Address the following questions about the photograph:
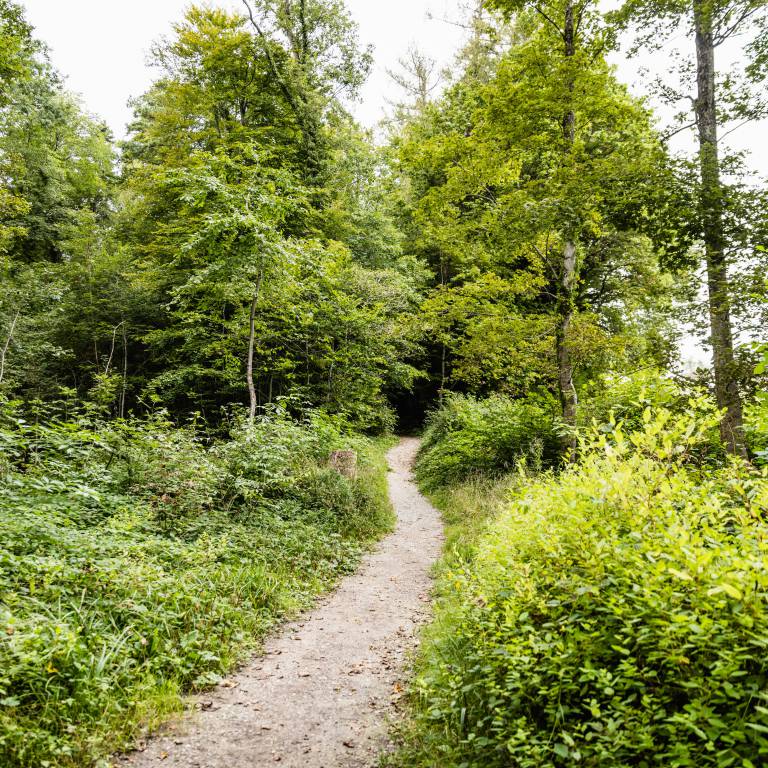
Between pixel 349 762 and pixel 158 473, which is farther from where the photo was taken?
pixel 158 473

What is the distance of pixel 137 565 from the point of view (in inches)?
184

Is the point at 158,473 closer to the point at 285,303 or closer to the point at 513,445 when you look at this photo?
the point at 285,303

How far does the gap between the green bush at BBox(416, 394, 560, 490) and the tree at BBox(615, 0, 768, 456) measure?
12.1ft

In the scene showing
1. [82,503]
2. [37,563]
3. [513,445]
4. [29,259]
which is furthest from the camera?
[29,259]

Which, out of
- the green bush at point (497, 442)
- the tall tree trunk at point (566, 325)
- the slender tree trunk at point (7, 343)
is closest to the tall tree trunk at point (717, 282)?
the tall tree trunk at point (566, 325)

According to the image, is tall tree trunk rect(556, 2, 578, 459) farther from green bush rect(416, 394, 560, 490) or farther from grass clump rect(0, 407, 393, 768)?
grass clump rect(0, 407, 393, 768)

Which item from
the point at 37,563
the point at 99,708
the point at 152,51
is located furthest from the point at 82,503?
the point at 152,51

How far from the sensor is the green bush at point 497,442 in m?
11.1

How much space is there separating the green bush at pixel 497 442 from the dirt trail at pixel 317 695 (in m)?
5.41

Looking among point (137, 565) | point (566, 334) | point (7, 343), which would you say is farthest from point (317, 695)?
point (7, 343)

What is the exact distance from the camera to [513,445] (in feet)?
38.4

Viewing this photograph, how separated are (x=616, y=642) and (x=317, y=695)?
279 cm

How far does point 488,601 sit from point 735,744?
1.77 meters

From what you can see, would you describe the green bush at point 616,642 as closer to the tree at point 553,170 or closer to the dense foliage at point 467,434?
the dense foliage at point 467,434
